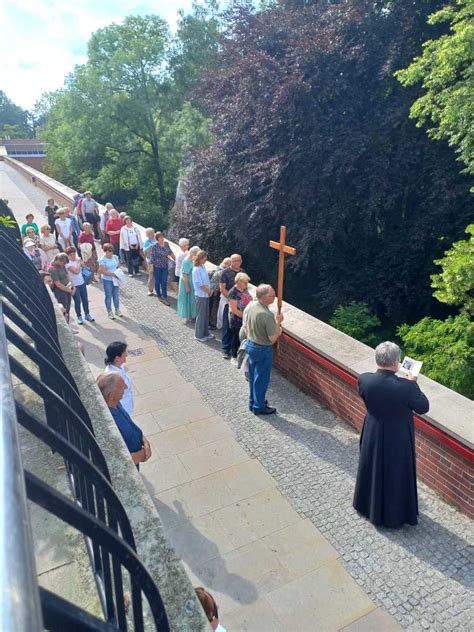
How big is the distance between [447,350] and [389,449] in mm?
3697

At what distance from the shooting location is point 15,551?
0.72 meters

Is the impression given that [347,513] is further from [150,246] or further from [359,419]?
[150,246]

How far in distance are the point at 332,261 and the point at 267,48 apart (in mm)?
5290

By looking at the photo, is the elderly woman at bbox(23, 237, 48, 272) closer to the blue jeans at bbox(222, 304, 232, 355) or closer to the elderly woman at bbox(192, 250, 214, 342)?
the elderly woman at bbox(192, 250, 214, 342)

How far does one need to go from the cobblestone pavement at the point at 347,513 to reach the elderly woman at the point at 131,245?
4.42 m

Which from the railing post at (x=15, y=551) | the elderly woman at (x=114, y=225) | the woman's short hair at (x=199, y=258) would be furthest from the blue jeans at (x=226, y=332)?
the railing post at (x=15, y=551)

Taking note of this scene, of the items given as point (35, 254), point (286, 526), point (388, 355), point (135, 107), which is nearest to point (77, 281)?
point (35, 254)

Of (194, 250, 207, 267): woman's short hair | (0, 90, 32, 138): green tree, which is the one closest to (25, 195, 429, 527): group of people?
(194, 250, 207, 267): woman's short hair

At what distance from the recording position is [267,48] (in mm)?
11633

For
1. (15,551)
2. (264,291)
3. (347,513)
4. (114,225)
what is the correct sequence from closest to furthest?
(15,551)
(347,513)
(264,291)
(114,225)

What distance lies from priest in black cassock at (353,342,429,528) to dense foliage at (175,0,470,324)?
6977 millimetres

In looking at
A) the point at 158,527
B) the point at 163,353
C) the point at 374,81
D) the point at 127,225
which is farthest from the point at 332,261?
the point at 158,527

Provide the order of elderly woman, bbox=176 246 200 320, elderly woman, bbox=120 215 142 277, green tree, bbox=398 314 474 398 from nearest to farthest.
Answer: green tree, bbox=398 314 474 398 → elderly woman, bbox=176 246 200 320 → elderly woman, bbox=120 215 142 277

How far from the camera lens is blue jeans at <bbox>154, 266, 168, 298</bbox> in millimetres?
9703
